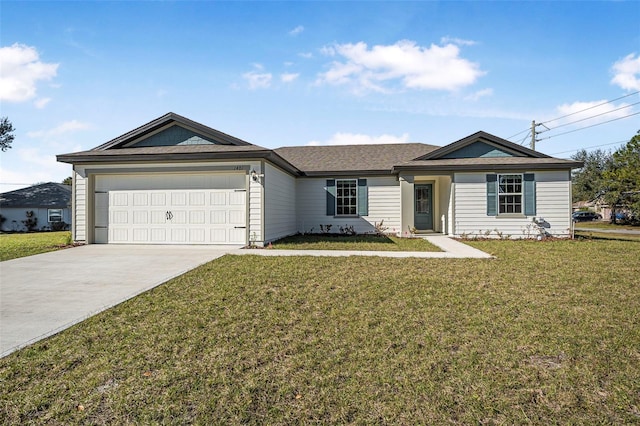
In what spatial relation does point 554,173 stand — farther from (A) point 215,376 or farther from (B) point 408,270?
(A) point 215,376

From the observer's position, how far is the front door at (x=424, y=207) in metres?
15.5

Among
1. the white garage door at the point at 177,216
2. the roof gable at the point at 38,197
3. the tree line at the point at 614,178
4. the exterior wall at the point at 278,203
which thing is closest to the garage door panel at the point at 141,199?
the white garage door at the point at 177,216

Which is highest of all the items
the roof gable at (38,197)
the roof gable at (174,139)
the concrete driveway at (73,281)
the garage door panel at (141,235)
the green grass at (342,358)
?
the roof gable at (174,139)

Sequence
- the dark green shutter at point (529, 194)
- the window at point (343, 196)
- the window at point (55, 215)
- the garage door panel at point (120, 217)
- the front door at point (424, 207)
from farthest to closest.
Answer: the window at point (55, 215) < the front door at point (424, 207) < the window at point (343, 196) < the dark green shutter at point (529, 194) < the garage door panel at point (120, 217)

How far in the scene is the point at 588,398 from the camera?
2.45 meters

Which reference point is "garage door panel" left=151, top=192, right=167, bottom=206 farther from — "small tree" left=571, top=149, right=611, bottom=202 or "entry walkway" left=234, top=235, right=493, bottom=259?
"small tree" left=571, top=149, right=611, bottom=202

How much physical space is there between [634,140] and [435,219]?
71.4 feet

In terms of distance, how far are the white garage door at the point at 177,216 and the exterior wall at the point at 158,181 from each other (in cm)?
26

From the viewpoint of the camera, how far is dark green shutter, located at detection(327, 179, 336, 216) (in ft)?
48.2

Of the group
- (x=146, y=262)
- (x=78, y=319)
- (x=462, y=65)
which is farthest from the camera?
(x=462, y=65)

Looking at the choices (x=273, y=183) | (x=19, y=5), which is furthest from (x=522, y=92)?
(x=19, y=5)

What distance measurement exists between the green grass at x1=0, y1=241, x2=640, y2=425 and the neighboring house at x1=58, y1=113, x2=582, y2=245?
5470 millimetres

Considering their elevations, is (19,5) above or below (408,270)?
above

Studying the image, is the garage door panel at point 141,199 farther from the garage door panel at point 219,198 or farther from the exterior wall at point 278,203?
the exterior wall at point 278,203
